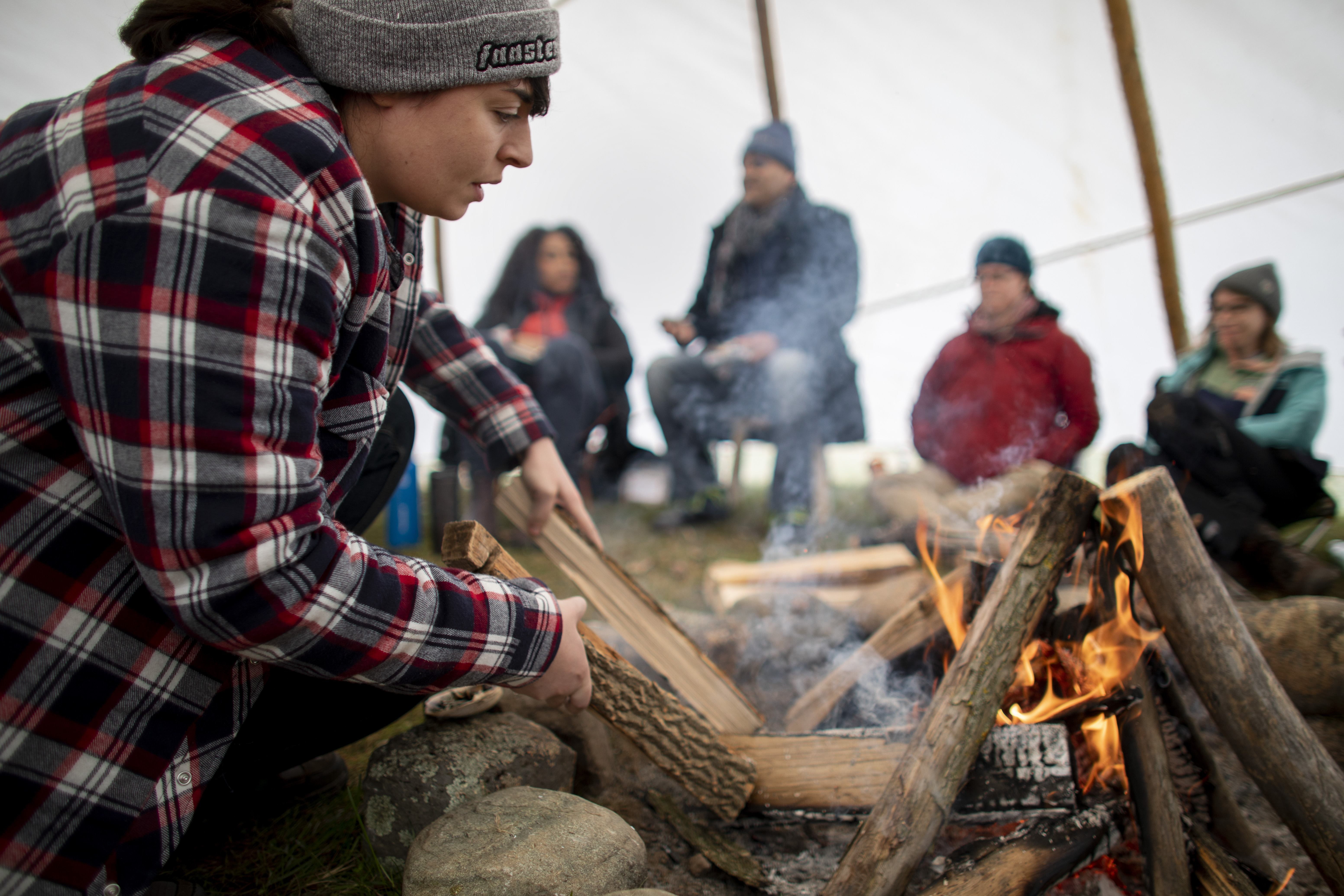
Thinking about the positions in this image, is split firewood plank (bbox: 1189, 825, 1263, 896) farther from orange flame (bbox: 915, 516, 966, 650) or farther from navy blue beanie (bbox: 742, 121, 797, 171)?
navy blue beanie (bbox: 742, 121, 797, 171)

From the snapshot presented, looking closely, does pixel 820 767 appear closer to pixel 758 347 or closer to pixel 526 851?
pixel 526 851

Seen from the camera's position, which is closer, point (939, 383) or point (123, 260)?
point (123, 260)

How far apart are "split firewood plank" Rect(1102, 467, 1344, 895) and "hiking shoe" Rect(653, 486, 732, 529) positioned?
303cm

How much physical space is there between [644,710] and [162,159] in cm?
112

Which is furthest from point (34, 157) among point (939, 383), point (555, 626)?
point (939, 383)

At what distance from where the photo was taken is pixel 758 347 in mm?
4176

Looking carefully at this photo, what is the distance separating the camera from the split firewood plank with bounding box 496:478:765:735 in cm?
165

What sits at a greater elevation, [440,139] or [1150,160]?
[1150,160]

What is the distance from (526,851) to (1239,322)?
152 inches

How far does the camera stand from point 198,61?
2.75 ft

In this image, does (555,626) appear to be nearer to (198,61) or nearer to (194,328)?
(194,328)

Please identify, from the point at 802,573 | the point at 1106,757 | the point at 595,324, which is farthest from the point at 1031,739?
the point at 595,324

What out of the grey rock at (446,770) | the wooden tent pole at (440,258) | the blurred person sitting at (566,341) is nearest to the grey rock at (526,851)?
the grey rock at (446,770)

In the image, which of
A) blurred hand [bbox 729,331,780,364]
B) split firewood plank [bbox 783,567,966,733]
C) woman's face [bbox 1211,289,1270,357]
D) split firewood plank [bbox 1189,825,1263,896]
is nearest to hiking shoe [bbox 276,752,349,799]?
split firewood plank [bbox 783,567,966,733]
